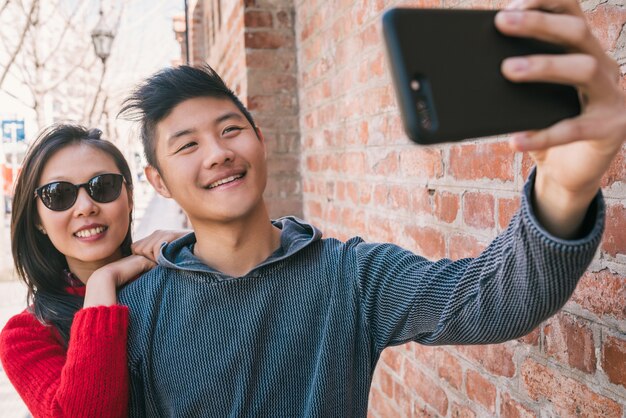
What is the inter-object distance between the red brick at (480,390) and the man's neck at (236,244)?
0.74 meters

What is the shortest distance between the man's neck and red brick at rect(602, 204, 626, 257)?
2.89ft

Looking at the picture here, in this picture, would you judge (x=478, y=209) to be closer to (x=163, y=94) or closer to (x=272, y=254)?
(x=272, y=254)

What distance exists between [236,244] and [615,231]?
953 millimetres

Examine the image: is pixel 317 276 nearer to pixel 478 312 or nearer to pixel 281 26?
pixel 478 312

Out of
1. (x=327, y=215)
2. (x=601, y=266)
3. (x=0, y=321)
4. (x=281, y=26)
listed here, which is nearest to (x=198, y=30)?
(x=0, y=321)

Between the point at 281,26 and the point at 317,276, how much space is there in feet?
8.28

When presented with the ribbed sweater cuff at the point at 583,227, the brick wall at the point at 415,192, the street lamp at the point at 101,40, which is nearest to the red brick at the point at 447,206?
the brick wall at the point at 415,192

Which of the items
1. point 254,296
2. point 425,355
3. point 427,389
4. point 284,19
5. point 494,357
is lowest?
point 427,389

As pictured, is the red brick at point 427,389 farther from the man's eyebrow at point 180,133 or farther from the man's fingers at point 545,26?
the man's fingers at point 545,26

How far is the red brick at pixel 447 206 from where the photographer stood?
1894mm

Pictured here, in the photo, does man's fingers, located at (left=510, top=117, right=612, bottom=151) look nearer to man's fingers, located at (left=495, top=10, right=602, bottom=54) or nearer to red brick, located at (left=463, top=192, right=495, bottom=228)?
man's fingers, located at (left=495, top=10, right=602, bottom=54)

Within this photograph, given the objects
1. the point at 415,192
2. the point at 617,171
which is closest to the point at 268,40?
the point at 415,192

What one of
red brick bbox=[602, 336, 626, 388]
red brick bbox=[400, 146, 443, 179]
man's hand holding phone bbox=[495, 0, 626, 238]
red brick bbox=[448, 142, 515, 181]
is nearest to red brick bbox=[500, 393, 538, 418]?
red brick bbox=[602, 336, 626, 388]

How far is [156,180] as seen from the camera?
1845 millimetres
